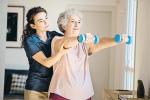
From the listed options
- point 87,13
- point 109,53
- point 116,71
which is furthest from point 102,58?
point 87,13

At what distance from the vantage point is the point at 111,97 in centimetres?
186

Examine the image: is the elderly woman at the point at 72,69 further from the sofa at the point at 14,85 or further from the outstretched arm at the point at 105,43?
the sofa at the point at 14,85

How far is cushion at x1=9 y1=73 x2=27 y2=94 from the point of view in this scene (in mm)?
3266

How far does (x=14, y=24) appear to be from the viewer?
3.41 m

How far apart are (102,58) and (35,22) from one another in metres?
2.15

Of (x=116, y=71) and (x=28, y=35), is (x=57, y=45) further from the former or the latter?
(x=116, y=71)

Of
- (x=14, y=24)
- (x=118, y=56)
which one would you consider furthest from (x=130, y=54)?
(x=14, y=24)

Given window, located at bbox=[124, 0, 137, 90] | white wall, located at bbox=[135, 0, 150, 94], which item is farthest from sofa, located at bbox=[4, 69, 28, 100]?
white wall, located at bbox=[135, 0, 150, 94]

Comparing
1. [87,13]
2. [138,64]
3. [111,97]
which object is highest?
[87,13]

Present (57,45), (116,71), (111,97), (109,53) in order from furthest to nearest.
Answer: (109,53) → (116,71) → (111,97) → (57,45)

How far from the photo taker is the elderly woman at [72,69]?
48.5 inches

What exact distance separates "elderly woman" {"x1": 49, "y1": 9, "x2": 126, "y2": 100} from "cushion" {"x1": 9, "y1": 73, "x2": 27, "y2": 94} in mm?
2072

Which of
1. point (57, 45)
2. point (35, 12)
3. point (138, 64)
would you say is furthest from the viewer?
point (138, 64)

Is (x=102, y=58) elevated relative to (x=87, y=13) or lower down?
lower down
